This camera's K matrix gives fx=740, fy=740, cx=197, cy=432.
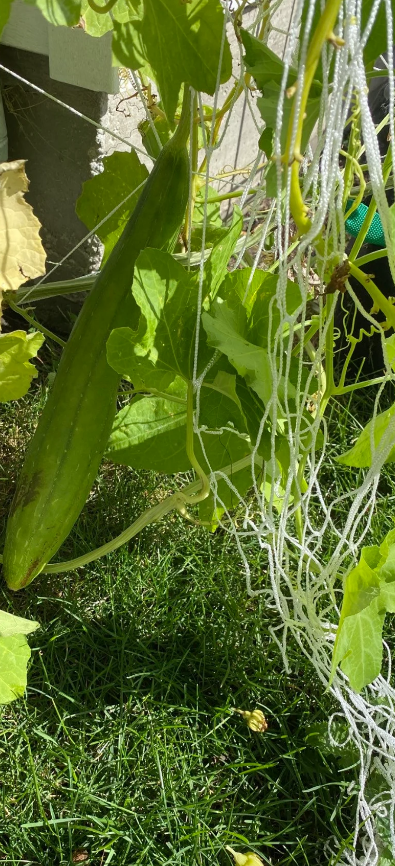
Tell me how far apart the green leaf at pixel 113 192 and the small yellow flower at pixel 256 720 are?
0.77 meters

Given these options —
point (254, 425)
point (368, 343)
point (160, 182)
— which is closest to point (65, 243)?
point (368, 343)

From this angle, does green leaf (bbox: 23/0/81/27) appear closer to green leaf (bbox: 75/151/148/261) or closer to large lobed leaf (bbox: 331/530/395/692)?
green leaf (bbox: 75/151/148/261)

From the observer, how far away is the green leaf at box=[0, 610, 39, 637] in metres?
1.04

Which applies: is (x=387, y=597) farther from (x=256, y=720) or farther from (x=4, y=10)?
(x=4, y=10)

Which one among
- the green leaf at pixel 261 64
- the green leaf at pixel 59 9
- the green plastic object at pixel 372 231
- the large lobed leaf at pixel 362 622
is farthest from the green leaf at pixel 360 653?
the green plastic object at pixel 372 231

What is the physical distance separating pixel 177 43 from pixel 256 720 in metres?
0.98

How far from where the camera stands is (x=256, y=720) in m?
1.20

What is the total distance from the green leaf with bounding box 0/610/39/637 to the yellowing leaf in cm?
47

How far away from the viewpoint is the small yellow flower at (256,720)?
1194 mm

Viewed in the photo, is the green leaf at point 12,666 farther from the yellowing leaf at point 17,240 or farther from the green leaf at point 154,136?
the green leaf at point 154,136

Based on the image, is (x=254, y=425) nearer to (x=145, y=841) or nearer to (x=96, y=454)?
(x=96, y=454)

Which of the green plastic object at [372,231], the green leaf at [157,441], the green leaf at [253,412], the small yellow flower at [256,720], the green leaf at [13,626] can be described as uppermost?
the green plastic object at [372,231]

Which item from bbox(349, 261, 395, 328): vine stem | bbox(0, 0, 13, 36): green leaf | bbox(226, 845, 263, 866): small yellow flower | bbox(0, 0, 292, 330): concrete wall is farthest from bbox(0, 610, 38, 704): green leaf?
bbox(0, 0, 292, 330): concrete wall

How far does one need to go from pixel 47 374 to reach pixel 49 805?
90 cm
